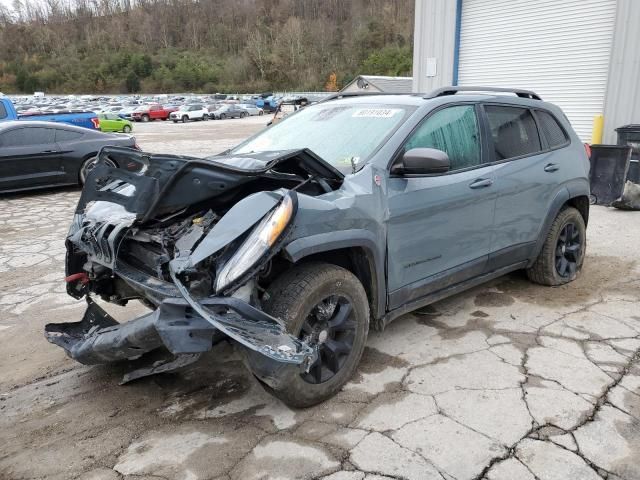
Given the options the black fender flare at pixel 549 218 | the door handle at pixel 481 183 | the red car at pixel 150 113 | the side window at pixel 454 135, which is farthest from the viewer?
the red car at pixel 150 113

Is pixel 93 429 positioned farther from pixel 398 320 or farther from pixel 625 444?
pixel 625 444

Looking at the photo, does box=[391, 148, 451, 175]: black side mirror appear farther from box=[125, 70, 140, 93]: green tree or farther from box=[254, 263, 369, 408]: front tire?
box=[125, 70, 140, 93]: green tree

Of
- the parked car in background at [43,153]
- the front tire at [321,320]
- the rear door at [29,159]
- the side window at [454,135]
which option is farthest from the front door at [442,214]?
the rear door at [29,159]

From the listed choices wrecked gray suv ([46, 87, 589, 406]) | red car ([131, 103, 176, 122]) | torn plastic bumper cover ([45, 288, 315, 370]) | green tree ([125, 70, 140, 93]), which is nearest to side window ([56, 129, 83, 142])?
wrecked gray suv ([46, 87, 589, 406])

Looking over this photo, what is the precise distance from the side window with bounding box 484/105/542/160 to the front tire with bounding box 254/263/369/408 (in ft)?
5.98

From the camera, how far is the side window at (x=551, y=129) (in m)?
4.38

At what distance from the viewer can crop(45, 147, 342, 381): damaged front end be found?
2.28 m

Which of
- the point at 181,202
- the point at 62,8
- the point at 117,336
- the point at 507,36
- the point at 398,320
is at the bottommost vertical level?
the point at 398,320

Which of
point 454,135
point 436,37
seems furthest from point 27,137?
point 436,37

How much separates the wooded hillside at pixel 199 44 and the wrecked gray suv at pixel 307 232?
8552 centimetres

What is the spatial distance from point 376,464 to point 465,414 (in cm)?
65

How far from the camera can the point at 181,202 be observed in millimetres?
2730

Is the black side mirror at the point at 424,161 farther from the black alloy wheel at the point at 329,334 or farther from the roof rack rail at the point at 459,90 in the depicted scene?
the black alloy wheel at the point at 329,334

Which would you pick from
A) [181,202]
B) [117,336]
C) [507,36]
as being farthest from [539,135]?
[507,36]
